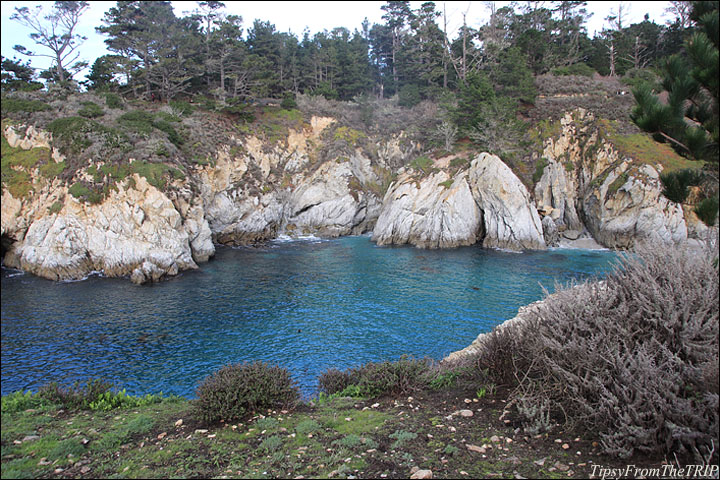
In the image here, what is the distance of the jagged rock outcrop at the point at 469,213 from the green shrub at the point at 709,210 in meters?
33.6

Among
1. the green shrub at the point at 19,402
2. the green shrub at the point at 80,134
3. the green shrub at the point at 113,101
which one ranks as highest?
the green shrub at the point at 113,101

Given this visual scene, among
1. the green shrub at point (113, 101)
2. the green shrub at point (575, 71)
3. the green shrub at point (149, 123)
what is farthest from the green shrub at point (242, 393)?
the green shrub at point (575, 71)

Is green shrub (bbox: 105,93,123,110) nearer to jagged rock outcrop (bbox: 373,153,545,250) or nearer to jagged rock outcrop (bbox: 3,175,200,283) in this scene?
jagged rock outcrop (bbox: 3,175,200,283)

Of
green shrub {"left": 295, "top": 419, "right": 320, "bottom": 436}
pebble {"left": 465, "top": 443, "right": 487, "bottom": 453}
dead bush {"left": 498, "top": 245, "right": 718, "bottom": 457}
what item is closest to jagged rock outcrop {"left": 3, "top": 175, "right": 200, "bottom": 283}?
green shrub {"left": 295, "top": 419, "right": 320, "bottom": 436}

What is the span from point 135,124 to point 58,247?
16.7 meters

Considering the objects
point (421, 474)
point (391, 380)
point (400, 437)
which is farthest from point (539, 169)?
point (421, 474)

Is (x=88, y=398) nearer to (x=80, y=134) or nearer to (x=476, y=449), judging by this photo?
(x=476, y=449)

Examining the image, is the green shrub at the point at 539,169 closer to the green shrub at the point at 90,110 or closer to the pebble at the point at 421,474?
the pebble at the point at 421,474

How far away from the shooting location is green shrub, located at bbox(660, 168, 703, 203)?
24.4 feet

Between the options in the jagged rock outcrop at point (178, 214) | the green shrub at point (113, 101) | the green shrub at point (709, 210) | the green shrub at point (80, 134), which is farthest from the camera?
the green shrub at point (113, 101)

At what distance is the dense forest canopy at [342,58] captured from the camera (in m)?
49.8

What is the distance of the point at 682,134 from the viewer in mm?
7262

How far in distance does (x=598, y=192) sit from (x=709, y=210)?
3908 centimetres

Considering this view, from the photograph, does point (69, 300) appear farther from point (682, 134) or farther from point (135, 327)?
point (682, 134)
